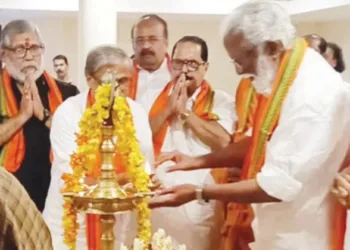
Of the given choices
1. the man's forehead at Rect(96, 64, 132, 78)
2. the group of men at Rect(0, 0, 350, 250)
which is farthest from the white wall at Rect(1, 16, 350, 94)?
the man's forehead at Rect(96, 64, 132, 78)

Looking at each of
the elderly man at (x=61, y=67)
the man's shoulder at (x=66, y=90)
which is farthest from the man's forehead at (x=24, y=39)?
the elderly man at (x=61, y=67)

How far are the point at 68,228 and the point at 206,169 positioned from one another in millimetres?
1210

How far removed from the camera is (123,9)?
6.32 meters

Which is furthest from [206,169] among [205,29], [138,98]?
[205,29]

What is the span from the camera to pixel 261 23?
2.28 meters

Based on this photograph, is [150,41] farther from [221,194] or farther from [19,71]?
[221,194]

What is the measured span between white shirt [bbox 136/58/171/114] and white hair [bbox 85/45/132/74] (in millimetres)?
435

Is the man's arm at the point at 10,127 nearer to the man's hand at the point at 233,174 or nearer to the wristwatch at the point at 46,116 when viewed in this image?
the wristwatch at the point at 46,116

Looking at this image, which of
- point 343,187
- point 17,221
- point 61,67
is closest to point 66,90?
point 343,187

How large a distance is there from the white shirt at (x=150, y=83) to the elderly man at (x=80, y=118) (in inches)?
11.9

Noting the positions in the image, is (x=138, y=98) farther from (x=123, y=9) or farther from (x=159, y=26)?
(x=123, y=9)

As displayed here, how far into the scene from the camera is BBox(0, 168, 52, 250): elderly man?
123cm

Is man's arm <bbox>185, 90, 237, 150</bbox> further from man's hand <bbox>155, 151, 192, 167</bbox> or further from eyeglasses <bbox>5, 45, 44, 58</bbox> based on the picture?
eyeglasses <bbox>5, 45, 44, 58</bbox>

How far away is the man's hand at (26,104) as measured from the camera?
2957 mm
